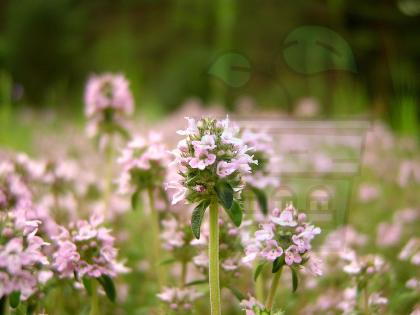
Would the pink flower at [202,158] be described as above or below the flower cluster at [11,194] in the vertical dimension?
above

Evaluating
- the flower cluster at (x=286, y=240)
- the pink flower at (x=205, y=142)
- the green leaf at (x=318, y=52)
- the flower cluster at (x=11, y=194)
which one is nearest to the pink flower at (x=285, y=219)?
the flower cluster at (x=286, y=240)

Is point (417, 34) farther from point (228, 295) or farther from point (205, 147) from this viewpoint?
point (205, 147)

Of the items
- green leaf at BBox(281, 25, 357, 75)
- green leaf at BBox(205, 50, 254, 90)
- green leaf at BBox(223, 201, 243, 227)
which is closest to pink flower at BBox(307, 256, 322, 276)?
green leaf at BBox(223, 201, 243, 227)

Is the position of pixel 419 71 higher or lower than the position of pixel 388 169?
higher

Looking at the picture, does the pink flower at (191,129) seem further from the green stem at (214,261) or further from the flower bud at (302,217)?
the flower bud at (302,217)

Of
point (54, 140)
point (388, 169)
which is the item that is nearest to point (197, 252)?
point (388, 169)

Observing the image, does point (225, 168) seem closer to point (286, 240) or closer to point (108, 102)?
point (286, 240)
